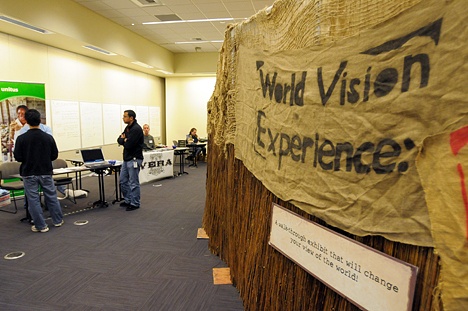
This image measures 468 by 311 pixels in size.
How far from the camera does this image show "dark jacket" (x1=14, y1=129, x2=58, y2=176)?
12.5 feet

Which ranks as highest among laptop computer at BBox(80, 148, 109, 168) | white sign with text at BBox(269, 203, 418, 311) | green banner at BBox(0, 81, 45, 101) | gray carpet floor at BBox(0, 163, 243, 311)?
green banner at BBox(0, 81, 45, 101)

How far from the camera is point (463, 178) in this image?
75 centimetres

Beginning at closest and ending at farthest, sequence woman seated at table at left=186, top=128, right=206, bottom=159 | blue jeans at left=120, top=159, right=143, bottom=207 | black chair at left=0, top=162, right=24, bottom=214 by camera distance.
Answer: black chair at left=0, top=162, right=24, bottom=214 → blue jeans at left=120, top=159, right=143, bottom=207 → woman seated at table at left=186, top=128, right=206, bottom=159

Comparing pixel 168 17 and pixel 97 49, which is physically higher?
pixel 168 17

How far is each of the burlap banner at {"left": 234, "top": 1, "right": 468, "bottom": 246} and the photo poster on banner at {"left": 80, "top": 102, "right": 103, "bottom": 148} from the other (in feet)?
22.6

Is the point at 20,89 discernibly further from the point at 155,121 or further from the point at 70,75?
the point at 155,121

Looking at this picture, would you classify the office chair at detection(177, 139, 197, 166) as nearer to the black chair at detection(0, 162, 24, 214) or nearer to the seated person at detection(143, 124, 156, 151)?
the seated person at detection(143, 124, 156, 151)

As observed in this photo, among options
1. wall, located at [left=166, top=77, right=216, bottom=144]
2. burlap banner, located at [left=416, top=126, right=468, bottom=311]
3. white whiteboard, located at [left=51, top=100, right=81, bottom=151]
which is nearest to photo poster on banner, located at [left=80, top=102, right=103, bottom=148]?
white whiteboard, located at [left=51, top=100, right=81, bottom=151]

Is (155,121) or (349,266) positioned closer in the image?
(349,266)

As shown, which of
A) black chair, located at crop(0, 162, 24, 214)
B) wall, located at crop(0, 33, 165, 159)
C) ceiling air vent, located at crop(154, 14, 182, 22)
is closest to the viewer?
black chair, located at crop(0, 162, 24, 214)

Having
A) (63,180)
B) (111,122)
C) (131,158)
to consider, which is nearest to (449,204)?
(131,158)

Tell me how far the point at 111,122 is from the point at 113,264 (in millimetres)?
5883

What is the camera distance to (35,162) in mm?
3854

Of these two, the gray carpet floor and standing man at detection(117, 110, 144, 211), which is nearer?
the gray carpet floor
